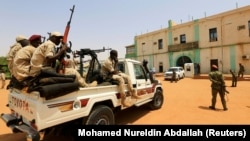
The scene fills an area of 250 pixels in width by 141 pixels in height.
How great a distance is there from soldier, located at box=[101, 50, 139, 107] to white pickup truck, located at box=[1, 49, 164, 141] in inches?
5.7

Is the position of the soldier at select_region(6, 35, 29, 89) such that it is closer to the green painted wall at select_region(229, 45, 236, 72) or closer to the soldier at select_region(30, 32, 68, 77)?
the soldier at select_region(30, 32, 68, 77)

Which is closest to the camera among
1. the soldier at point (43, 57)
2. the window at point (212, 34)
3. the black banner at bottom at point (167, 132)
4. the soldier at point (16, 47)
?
the soldier at point (43, 57)

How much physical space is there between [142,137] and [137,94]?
1770 millimetres

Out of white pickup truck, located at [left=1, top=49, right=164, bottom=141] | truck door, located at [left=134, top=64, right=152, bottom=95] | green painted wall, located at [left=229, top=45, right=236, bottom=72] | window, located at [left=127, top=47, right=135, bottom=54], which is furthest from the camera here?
window, located at [left=127, top=47, right=135, bottom=54]

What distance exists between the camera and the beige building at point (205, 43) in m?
23.9

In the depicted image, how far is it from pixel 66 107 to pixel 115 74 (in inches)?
75.4

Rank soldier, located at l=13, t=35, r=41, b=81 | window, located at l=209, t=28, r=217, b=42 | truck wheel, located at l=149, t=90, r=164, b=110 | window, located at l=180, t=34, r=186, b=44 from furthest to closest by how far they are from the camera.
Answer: window, located at l=180, t=34, r=186, b=44 < window, located at l=209, t=28, r=217, b=42 < truck wheel, located at l=149, t=90, r=164, b=110 < soldier, located at l=13, t=35, r=41, b=81

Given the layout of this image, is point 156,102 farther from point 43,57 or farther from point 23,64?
point 23,64

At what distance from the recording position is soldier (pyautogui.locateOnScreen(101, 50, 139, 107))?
490 centimetres

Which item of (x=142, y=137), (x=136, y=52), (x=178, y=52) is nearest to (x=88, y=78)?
(x=142, y=137)

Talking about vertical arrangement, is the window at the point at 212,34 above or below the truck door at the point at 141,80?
above

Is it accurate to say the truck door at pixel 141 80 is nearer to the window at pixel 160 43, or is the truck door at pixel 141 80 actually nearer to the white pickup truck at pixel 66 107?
the white pickup truck at pixel 66 107

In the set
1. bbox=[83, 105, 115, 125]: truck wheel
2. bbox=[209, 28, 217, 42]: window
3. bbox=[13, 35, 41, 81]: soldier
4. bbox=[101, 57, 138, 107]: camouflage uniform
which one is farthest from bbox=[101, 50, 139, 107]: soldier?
bbox=[209, 28, 217, 42]: window

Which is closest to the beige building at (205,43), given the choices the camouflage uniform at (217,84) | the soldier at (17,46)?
the camouflage uniform at (217,84)
